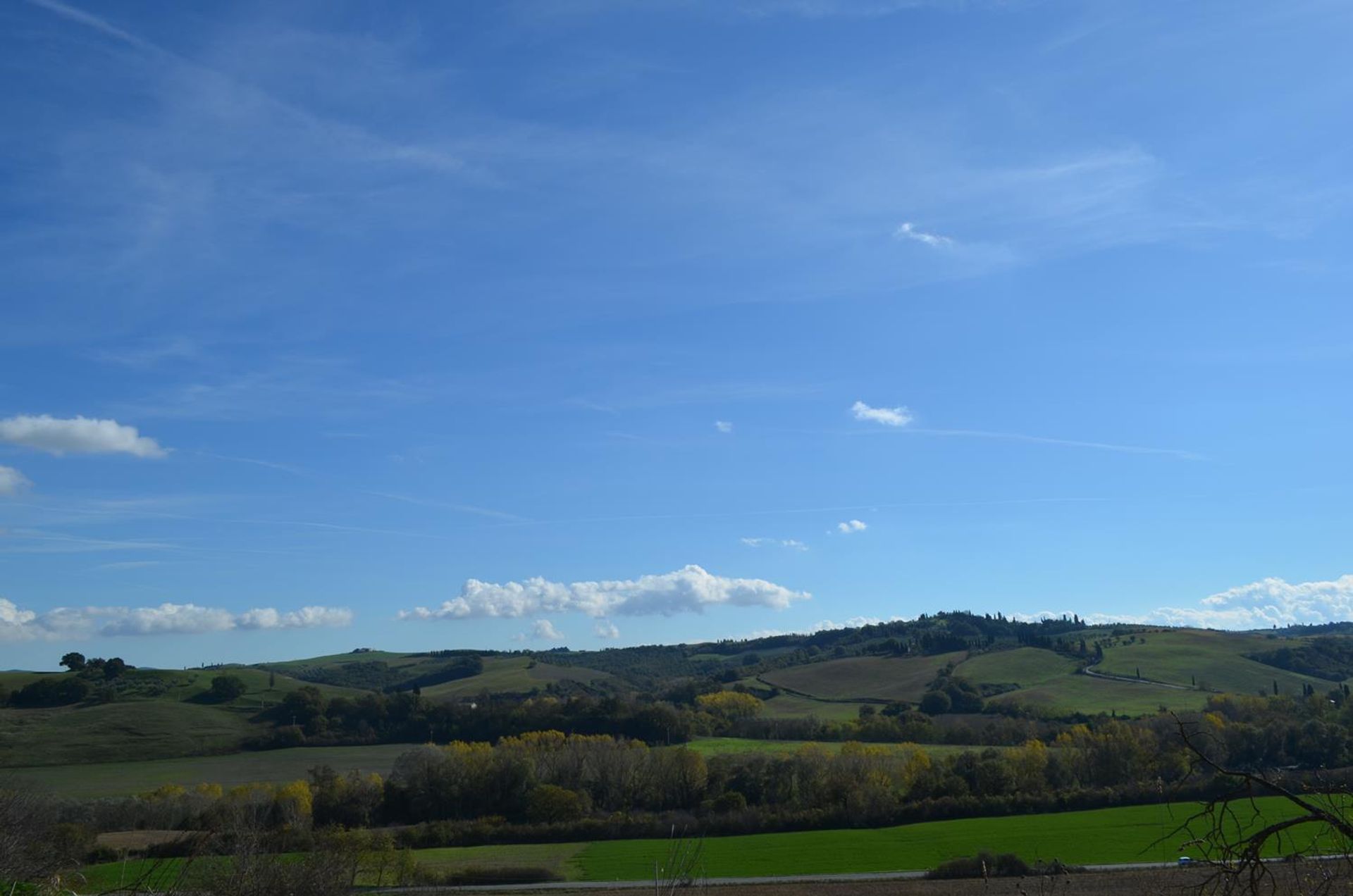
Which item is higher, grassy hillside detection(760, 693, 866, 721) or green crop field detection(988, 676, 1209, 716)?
green crop field detection(988, 676, 1209, 716)

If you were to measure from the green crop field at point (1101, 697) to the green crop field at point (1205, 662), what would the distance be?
7800 millimetres

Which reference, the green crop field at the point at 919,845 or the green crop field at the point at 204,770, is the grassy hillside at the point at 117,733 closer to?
the green crop field at the point at 204,770

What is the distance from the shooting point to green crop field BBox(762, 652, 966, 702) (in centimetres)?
15238

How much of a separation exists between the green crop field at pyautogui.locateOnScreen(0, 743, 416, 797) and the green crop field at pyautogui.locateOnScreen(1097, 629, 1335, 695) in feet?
362

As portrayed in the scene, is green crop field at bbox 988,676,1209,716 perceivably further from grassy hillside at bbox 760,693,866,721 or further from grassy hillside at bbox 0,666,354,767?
grassy hillside at bbox 0,666,354,767

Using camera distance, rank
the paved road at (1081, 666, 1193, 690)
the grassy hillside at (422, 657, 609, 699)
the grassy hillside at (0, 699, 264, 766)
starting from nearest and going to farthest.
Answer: the grassy hillside at (0, 699, 264, 766), the paved road at (1081, 666, 1193, 690), the grassy hillside at (422, 657, 609, 699)

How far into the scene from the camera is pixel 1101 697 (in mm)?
135750

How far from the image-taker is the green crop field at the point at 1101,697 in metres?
127

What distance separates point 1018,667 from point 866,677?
2458cm

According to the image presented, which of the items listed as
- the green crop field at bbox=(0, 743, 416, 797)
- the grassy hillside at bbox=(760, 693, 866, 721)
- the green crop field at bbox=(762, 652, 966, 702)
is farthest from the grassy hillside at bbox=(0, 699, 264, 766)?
the green crop field at bbox=(762, 652, 966, 702)

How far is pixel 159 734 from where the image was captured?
112375 mm

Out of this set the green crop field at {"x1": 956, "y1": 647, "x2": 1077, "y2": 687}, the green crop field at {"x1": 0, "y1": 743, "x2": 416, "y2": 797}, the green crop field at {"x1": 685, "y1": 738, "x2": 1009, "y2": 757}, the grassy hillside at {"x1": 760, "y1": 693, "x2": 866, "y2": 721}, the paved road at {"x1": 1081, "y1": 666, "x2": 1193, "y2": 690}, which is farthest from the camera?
the green crop field at {"x1": 956, "y1": 647, "x2": 1077, "y2": 687}

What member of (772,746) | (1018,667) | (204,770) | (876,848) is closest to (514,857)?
(876,848)

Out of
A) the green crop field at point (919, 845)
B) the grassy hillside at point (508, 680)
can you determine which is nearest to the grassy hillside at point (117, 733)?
the grassy hillside at point (508, 680)
